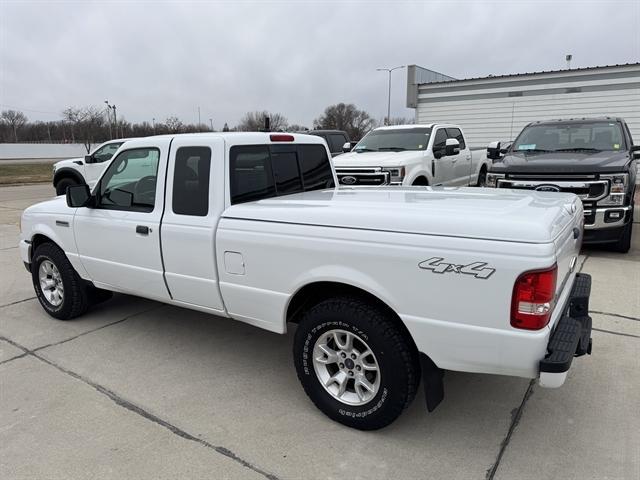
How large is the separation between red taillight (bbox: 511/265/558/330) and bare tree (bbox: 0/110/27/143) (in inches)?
3349

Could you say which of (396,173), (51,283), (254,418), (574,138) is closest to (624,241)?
(574,138)

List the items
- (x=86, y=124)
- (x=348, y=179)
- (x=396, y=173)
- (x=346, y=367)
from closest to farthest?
(x=346, y=367) < (x=396, y=173) < (x=348, y=179) < (x=86, y=124)

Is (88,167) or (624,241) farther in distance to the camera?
(88,167)

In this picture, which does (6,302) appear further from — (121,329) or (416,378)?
(416,378)

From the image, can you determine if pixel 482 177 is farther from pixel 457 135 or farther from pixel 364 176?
pixel 364 176

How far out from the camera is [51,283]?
4.87 m

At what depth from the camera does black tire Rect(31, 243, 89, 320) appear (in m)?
4.61

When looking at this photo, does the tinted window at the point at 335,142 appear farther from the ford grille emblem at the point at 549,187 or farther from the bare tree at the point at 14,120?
the bare tree at the point at 14,120

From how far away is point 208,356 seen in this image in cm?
401

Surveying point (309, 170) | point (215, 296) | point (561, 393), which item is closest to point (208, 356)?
point (215, 296)

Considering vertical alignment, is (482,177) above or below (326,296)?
above

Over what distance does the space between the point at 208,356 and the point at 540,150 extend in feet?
21.1

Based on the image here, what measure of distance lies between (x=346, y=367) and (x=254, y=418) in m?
0.71

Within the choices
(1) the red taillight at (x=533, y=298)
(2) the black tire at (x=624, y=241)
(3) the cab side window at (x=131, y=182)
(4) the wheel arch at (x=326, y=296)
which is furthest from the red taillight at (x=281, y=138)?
(2) the black tire at (x=624, y=241)
